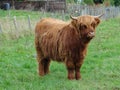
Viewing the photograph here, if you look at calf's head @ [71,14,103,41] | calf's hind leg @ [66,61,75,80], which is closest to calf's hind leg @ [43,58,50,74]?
calf's hind leg @ [66,61,75,80]

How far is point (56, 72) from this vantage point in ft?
37.4

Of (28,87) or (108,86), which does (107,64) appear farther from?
(28,87)

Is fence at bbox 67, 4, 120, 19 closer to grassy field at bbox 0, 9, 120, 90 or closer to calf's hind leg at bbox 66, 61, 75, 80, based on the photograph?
grassy field at bbox 0, 9, 120, 90

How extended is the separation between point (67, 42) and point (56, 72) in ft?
4.85

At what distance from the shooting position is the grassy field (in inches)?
381

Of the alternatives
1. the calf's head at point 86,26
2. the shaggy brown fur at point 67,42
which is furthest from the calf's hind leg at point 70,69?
the calf's head at point 86,26

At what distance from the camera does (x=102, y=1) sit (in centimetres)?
7006

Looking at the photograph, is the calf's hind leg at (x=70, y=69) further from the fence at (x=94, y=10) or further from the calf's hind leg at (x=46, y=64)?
the fence at (x=94, y=10)

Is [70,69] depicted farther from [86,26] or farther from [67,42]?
[86,26]

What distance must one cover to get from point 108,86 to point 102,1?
61060 mm

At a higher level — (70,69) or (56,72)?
(70,69)

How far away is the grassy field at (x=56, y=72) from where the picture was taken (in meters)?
9.68

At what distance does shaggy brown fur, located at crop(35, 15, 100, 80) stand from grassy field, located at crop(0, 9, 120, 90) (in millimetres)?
387

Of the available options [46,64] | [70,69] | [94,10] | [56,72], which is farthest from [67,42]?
[94,10]
